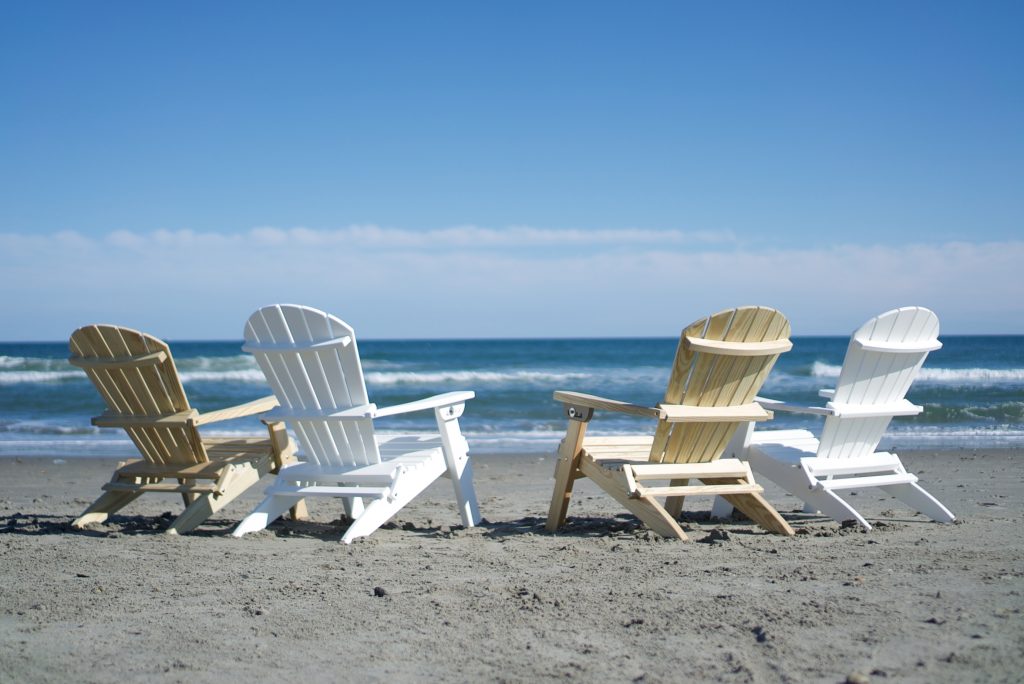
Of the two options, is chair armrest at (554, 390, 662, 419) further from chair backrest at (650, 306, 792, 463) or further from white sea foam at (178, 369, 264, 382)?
white sea foam at (178, 369, 264, 382)

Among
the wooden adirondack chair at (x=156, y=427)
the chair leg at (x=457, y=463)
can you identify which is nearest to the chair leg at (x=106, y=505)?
the wooden adirondack chair at (x=156, y=427)

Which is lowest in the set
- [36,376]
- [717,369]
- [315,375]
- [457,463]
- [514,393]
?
[36,376]

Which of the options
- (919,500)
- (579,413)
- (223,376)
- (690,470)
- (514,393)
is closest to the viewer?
(690,470)

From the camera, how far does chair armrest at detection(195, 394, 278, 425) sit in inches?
171

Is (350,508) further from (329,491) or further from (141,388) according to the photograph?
(141,388)

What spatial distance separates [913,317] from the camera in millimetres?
4215

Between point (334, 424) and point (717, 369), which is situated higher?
point (717, 369)

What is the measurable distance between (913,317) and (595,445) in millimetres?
1728

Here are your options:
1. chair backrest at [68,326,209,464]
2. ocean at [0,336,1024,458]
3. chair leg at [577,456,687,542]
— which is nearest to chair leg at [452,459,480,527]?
chair leg at [577,456,687,542]

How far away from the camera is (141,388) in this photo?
4320mm

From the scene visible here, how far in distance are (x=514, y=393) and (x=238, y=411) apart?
42.2ft

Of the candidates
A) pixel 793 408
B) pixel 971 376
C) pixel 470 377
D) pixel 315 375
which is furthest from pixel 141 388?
pixel 971 376

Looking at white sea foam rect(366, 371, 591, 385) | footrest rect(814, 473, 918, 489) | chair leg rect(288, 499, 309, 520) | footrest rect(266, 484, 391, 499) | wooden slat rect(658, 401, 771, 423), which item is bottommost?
white sea foam rect(366, 371, 591, 385)

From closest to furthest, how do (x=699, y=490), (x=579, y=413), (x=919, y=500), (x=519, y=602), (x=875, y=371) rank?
(x=519, y=602)
(x=699, y=490)
(x=875, y=371)
(x=579, y=413)
(x=919, y=500)
